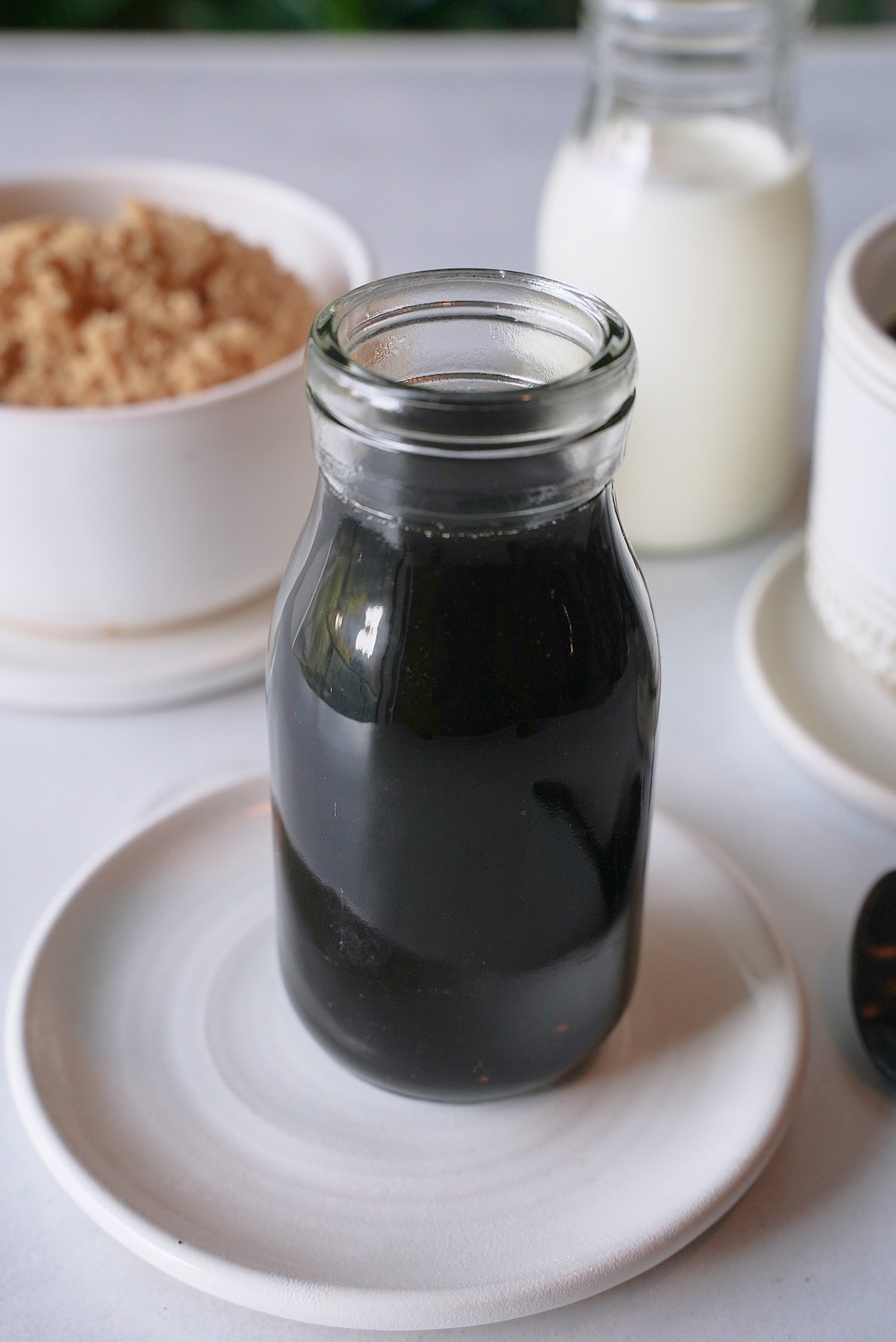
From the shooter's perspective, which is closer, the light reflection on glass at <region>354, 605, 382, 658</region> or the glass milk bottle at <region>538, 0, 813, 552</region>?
the light reflection on glass at <region>354, 605, 382, 658</region>

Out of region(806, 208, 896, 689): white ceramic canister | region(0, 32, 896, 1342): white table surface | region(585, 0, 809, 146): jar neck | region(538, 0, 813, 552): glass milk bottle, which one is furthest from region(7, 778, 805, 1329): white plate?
region(585, 0, 809, 146): jar neck

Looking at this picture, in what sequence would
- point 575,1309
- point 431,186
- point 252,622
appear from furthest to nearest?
point 431,186
point 252,622
point 575,1309

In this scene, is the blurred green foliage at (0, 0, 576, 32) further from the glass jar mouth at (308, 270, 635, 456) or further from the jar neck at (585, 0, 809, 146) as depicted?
the glass jar mouth at (308, 270, 635, 456)

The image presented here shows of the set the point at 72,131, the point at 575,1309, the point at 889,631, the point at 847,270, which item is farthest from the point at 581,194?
the point at 72,131

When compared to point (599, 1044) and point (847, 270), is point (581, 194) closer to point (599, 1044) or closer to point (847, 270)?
point (847, 270)

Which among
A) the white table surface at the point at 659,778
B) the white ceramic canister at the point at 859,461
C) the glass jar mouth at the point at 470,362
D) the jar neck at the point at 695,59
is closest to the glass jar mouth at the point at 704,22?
the jar neck at the point at 695,59

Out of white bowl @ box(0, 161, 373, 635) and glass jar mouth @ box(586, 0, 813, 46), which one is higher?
Result: glass jar mouth @ box(586, 0, 813, 46)

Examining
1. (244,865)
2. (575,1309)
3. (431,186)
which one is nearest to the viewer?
(575,1309)

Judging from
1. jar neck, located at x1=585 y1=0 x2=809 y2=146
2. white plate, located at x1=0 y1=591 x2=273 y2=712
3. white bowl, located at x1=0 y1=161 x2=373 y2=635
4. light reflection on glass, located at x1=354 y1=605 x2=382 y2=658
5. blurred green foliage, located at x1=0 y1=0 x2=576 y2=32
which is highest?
jar neck, located at x1=585 y1=0 x2=809 y2=146
